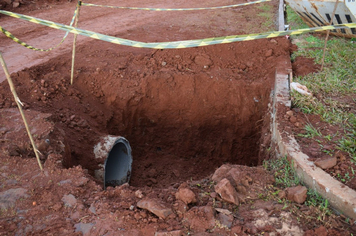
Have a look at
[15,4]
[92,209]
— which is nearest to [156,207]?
[92,209]

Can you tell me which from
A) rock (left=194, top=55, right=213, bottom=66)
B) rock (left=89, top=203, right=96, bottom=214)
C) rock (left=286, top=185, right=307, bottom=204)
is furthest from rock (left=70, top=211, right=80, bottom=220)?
rock (left=194, top=55, right=213, bottom=66)

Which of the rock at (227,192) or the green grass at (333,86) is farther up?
the green grass at (333,86)

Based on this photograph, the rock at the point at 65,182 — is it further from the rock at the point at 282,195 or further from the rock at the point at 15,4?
the rock at the point at 15,4

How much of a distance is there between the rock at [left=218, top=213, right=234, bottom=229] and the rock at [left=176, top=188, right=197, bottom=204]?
0.95 ft

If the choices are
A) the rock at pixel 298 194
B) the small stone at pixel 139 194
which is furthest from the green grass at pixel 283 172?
the small stone at pixel 139 194

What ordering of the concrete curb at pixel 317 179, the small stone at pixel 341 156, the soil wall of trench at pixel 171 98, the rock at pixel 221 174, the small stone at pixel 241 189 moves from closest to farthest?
the concrete curb at pixel 317 179, the small stone at pixel 241 189, the small stone at pixel 341 156, the rock at pixel 221 174, the soil wall of trench at pixel 171 98

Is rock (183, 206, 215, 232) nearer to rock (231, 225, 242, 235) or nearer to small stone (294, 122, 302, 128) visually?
rock (231, 225, 242, 235)

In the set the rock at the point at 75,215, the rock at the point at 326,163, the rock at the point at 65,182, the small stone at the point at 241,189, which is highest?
the rock at the point at 326,163

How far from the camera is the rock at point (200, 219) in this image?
272cm

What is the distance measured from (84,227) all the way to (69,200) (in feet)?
1.21

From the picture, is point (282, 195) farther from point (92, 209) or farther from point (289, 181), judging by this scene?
point (92, 209)

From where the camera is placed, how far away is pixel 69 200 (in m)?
2.99

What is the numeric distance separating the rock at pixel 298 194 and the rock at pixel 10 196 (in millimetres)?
2475

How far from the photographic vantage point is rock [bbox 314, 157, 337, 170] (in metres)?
3.15
